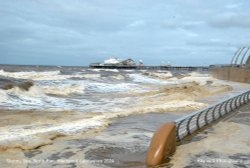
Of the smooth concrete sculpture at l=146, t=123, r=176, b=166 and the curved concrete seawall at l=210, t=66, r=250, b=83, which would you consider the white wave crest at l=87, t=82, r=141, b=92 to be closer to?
the curved concrete seawall at l=210, t=66, r=250, b=83

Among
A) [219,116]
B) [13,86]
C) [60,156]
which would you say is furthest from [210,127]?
[13,86]

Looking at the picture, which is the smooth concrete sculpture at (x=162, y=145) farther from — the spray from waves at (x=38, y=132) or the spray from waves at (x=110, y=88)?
the spray from waves at (x=110, y=88)

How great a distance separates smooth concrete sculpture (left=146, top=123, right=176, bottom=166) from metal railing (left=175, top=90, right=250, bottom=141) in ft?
1.49

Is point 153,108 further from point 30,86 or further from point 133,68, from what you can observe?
point 133,68

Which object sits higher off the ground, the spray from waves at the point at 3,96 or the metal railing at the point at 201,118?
the metal railing at the point at 201,118

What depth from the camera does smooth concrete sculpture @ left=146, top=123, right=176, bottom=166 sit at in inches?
307

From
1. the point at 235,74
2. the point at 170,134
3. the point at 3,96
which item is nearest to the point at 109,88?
the point at 235,74

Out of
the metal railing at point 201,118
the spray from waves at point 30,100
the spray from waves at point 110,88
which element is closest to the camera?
the metal railing at point 201,118

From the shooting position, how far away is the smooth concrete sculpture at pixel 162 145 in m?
7.79

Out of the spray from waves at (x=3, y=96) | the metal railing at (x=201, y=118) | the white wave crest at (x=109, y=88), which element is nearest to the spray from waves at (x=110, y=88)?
the white wave crest at (x=109, y=88)

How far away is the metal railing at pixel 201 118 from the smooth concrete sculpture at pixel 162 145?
1.49 feet

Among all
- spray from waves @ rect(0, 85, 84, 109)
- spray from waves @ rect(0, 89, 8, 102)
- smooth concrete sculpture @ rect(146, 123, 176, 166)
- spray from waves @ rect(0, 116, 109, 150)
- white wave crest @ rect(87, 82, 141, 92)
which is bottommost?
white wave crest @ rect(87, 82, 141, 92)

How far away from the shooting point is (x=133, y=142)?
1023cm

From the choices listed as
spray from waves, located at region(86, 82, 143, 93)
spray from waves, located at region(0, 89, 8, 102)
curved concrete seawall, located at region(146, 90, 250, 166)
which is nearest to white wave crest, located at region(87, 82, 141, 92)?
spray from waves, located at region(86, 82, 143, 93)
